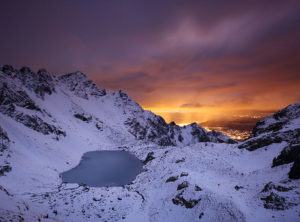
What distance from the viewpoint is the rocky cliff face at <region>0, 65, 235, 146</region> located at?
44909 millimetres

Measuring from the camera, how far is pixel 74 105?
80875mm

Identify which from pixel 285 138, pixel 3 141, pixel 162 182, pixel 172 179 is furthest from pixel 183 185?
pixel 3 141

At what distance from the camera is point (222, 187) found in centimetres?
1741

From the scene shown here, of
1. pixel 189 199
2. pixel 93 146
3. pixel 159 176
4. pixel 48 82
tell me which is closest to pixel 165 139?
pixel 93 146

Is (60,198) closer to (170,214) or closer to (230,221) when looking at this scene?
(170,214)

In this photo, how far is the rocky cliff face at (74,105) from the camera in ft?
147

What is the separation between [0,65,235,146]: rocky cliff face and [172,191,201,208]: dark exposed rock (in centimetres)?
4439

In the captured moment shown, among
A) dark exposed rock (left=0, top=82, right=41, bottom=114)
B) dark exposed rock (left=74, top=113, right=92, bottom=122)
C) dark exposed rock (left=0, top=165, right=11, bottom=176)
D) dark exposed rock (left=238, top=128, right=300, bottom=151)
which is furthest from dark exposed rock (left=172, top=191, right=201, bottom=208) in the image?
dark exposed rock (left=74, top=113, right=92, bottom=122)

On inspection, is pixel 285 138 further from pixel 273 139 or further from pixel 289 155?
pixel 289 155

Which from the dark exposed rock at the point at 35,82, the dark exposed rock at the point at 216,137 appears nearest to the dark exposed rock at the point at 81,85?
the dark exposed rock at the point at 35,82

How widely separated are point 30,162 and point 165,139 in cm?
10801

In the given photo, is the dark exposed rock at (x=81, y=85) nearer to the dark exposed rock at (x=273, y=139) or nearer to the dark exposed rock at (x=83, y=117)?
the dark exposed rock at (x=83, y=117)

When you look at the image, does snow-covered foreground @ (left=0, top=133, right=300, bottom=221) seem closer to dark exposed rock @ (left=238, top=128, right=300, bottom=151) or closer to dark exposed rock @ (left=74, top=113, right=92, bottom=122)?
dark exposed rock @ (left=238, top=128, right=300, bottom=151)

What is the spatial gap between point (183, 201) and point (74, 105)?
3214 inches
